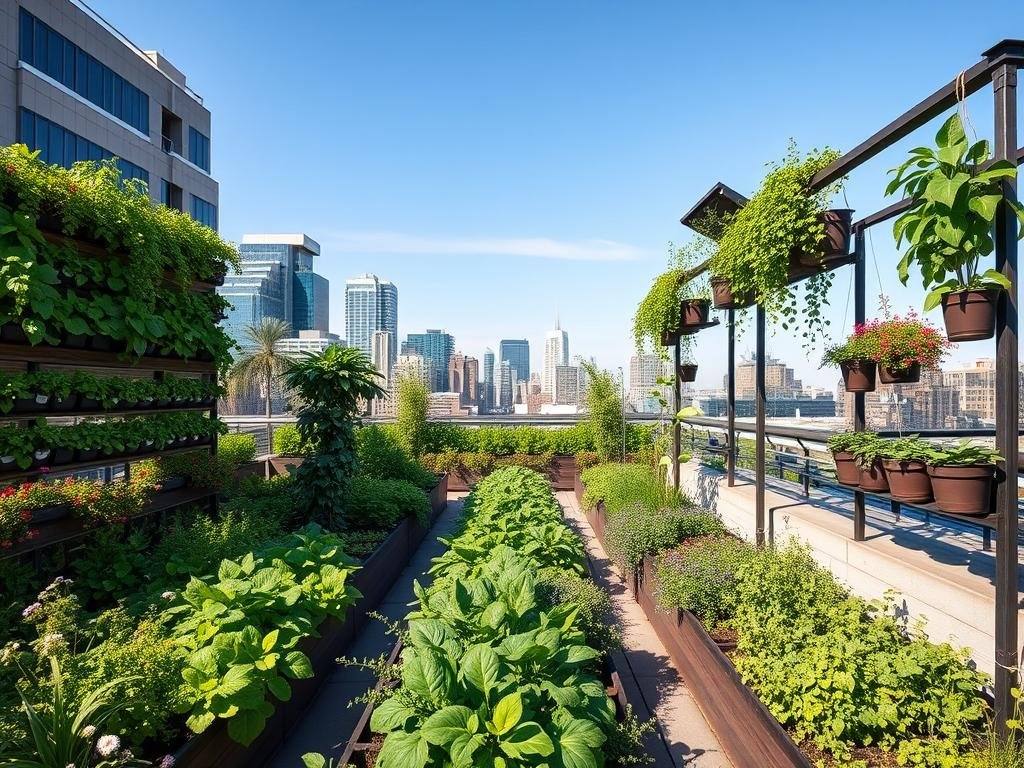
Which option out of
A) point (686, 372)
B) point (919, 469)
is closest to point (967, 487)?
point (919, 469)

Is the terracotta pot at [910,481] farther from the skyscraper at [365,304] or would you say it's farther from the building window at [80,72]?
the skyscraper at [365,304]

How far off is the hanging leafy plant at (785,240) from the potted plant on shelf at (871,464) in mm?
1095

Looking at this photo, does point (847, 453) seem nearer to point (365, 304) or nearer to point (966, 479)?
point (966, 479)

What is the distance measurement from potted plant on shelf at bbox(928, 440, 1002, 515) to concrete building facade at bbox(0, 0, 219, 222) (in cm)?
1230

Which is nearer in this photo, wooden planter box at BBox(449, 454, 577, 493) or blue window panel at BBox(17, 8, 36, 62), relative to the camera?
wooden planter box at BBox(449, 454, 577, 493)

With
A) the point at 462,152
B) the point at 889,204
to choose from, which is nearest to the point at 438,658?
the point at 889,204

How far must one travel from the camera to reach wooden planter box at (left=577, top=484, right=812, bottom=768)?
205cm

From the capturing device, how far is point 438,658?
1.88 m

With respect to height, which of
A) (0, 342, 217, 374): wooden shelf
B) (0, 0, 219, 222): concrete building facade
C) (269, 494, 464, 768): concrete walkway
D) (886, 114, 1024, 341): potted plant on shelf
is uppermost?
(0, 0, 219, 222): concrete building facade

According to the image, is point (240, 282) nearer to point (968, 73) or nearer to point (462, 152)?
point (462, 152)

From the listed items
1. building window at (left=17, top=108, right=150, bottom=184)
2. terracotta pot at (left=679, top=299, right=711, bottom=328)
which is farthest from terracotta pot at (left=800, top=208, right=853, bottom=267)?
building window at (left=17, top=108, right=150, bottom=184)

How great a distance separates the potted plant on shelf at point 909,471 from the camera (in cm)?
245

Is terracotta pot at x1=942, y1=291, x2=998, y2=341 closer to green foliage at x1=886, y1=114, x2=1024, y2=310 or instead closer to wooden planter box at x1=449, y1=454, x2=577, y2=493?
green foliage at x1=886, y1=114, x2=1024, y2=310

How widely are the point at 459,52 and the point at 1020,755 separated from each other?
8811mm
